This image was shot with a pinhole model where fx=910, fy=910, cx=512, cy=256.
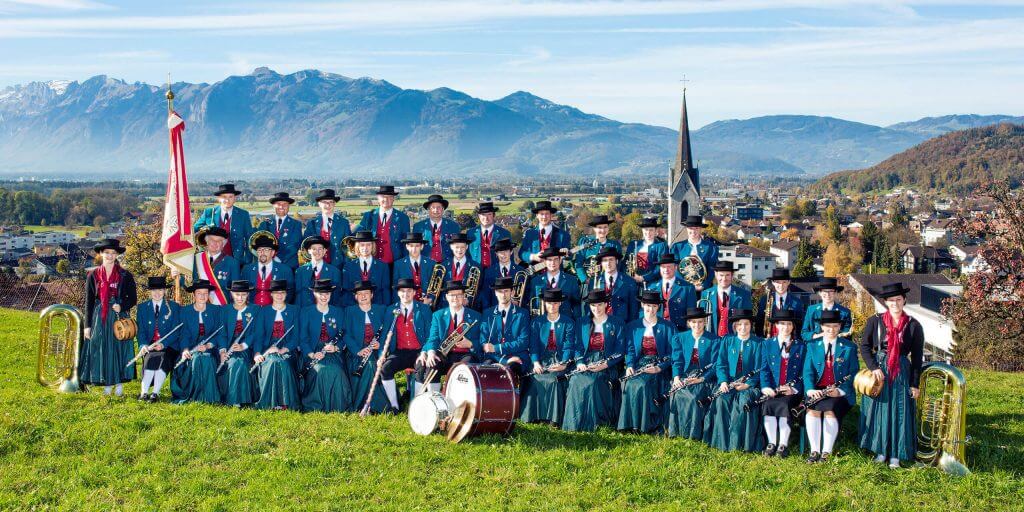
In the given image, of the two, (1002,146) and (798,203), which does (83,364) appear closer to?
(798,203)

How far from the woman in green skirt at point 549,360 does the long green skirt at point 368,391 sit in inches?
69.1

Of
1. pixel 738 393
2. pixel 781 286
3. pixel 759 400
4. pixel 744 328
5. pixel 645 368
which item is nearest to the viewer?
pixel 759 400

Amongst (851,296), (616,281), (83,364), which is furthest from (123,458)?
(851,296)

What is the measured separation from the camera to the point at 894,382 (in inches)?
369

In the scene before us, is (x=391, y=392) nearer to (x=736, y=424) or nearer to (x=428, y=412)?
(x=428, y=412)

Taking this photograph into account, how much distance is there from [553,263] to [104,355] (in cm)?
590

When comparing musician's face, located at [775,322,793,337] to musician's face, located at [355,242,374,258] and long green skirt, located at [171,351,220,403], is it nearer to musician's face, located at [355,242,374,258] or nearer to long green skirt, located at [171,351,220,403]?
musician's face, located at [355,242,374,258]

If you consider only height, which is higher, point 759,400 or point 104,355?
point 104,355

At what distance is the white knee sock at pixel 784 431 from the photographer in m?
9.59

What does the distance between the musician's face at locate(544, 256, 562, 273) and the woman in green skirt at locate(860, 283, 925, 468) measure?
3.97 m

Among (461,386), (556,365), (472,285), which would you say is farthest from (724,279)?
(461,386)

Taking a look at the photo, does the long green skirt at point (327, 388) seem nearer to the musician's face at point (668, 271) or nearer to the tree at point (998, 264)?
the musician's face at point (668, 271)

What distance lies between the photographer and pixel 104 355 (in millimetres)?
11695

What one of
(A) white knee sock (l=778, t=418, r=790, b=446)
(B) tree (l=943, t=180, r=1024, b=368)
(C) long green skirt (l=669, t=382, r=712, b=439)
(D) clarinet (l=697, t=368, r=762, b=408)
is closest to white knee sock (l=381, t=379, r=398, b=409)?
(C) long green skirt (l=669, t=382, r=712, b=439)
